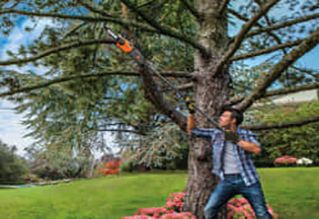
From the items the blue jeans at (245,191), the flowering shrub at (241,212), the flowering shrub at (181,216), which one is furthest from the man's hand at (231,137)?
the flowering shrub at (241,212)

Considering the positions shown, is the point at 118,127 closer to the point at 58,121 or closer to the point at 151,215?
the point at 58,121

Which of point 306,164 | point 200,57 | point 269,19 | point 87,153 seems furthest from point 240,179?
point 306,164

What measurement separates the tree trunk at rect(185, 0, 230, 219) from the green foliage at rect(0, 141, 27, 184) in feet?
44.6

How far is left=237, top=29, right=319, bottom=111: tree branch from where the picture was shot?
3320mm

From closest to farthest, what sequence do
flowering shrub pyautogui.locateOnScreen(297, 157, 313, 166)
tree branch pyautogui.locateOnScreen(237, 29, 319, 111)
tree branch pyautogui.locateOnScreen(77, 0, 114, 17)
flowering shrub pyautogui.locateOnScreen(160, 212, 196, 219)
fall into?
1. tree branch pyautogui.locateOnScreen(237, 29, 319, 111)
2. tree branch pyautogui.locateOnScreen(77, 0, 114, 17)
3. flowering shrub pyautogui.locateOnScreen(160, 212, 196, 219)
4. flowering shrub pyautogui.locateOnScreen(297, 157, 313, 166)

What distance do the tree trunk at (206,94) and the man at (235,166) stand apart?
23.5 inches

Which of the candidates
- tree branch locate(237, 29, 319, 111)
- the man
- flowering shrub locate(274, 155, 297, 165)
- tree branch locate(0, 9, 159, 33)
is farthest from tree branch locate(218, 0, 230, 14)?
flowering shrub locate(274, 155, 297, 165)

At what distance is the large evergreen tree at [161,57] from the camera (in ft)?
13.1

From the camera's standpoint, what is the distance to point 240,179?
3445 millimetres

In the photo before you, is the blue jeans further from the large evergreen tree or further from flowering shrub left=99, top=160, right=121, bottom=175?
flowering shrub left=99, top=160, right=121, bottom=175

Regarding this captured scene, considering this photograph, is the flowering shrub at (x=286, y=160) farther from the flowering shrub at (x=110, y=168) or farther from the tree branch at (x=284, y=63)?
the tree branch at (x=284, y=63)

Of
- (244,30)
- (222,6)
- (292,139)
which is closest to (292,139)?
(292,139)

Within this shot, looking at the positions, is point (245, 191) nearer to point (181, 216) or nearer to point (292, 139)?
point (181, 216)

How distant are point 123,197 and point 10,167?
31.7ft
